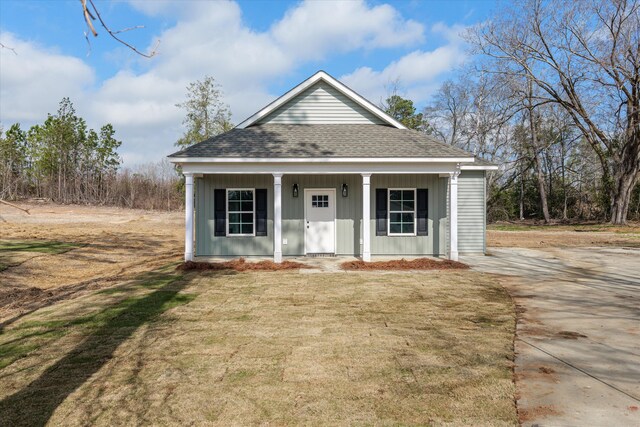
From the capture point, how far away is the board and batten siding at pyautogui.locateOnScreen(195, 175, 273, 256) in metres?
12.2

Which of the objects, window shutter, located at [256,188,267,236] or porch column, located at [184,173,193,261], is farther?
window shutter, located at [256,188,267,236]

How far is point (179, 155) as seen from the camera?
10.9m

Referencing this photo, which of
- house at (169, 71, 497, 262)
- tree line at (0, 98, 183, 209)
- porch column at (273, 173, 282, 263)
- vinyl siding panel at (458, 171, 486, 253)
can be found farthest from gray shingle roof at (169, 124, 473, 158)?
tree line at (0, 98, 183, 209)

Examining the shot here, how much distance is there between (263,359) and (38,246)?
13.1 meters

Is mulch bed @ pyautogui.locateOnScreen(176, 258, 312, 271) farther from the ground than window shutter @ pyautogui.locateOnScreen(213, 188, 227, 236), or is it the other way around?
window shutter @ pyautogui.locateOnScreen(213, 188, 227, 236)

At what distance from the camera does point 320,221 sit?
12453 mm

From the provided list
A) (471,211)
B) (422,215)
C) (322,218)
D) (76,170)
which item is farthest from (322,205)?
(76,170)

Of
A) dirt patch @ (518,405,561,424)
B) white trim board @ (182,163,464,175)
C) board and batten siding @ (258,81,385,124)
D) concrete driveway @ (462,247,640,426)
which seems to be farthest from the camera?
board and batten siding @ (258,81,385,124)

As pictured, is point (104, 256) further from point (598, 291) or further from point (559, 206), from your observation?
point (559, 206)

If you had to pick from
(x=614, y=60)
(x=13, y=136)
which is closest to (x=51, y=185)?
(x=13, y=136)

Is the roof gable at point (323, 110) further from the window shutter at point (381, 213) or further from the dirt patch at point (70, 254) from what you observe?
the dirt patch at point (70, 254)

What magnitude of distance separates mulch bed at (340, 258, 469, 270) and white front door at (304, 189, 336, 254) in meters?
1.57

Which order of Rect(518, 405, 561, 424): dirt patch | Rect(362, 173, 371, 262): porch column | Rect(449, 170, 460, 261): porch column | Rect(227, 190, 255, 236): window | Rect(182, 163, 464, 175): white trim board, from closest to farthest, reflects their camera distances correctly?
Rect(518, 405, 561, 424): dirt patch
Rect(182, 163, 464, 175): white trim board
Rect(362, 173, 371, 262): porch column
Rect(449, 170, 460, 261): porch column
Rect(227, 190, 255, 236): window

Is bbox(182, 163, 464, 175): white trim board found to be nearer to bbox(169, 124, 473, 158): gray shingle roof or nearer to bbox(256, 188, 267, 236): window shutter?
bbox(169, 124, 473, 158): gray shingle roof
